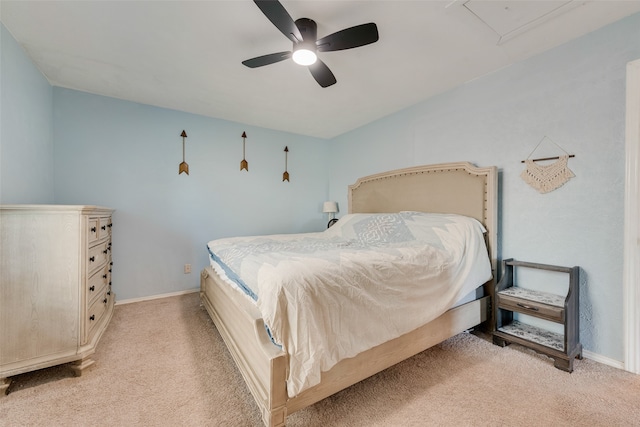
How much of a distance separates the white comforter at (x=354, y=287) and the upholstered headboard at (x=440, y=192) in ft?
0.54

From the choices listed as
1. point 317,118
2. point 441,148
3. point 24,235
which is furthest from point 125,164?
point 441,148

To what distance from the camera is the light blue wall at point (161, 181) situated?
9.04 ft

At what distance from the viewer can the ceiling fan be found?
56.3 inches

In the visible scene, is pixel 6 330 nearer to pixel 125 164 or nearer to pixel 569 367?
pixel 125 164

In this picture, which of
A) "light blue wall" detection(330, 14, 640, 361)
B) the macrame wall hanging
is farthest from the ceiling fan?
the macrame wall hanging

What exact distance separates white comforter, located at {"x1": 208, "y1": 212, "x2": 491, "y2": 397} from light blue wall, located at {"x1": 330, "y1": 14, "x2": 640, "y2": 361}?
473 millimetres

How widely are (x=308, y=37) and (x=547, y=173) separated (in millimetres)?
2112

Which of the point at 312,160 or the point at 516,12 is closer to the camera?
the point at 516,12

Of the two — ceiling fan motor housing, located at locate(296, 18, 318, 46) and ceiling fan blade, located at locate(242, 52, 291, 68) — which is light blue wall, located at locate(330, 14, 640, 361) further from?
ceiling fan blade, located at locate(242, 52, 291, 68)

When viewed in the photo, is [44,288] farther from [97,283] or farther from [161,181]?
[161,181]

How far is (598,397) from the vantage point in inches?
57.3

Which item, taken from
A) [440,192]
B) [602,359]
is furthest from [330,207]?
[602,359]

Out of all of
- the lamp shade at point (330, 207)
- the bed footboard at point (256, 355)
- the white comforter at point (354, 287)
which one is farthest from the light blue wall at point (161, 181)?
the bed footboard at point (256, 355)

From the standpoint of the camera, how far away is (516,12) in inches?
64.1
